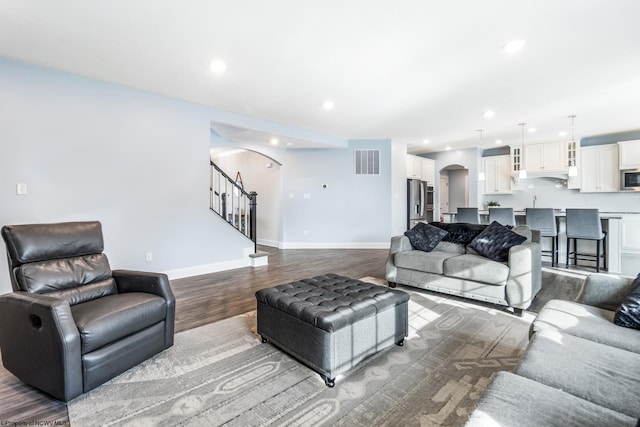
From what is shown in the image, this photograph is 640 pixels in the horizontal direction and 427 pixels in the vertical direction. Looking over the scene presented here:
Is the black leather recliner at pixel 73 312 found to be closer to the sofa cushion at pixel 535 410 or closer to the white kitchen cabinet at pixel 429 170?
the sofa cushion at pixel 535 410

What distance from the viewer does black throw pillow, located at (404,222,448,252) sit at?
4.02 metres

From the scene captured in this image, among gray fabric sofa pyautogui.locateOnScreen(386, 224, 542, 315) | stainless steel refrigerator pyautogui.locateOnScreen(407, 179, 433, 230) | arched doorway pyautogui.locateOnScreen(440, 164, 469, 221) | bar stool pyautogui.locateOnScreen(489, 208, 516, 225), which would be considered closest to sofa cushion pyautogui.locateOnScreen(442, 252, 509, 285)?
gray fabric sofa pyautogui.locateOnScreen(386, 224, 542, 315)

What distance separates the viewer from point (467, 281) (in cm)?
338

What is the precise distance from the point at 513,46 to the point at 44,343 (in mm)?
4318

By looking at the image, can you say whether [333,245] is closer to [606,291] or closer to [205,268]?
[205,268]

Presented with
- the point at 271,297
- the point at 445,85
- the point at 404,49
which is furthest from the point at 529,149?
the point at 271,297

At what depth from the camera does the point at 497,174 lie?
317 inches

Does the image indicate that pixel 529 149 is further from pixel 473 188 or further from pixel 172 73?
pixel 172 73

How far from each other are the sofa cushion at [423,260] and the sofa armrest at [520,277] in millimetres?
680

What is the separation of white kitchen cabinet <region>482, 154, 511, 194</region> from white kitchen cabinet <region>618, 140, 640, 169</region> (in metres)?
2.06

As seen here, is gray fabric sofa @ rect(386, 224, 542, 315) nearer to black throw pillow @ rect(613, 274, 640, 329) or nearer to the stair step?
black throw pillow @ rect(613, 274, 640, 329)

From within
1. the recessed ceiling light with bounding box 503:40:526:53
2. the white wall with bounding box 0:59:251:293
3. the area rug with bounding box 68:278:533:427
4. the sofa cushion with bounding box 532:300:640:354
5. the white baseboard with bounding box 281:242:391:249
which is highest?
the recessed ceiling light with bounding box 503:40:526:53

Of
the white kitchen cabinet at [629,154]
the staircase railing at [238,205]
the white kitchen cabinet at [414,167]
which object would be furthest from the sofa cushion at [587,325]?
the white kitchen cabinet at [414,167]

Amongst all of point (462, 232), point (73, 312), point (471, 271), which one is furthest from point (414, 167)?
point (73, 312)
